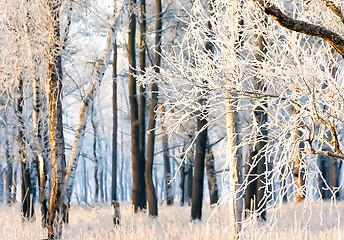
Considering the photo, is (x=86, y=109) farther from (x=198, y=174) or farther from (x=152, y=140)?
(x=152, y=140)

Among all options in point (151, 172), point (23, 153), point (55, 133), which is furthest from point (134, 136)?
point (55, 133)

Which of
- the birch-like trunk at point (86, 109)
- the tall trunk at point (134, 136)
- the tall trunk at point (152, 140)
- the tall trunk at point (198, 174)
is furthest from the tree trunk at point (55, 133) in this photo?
the tall trunk at point (152, 140)

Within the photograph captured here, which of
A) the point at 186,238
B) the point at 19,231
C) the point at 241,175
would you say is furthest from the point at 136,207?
the point at 241,175

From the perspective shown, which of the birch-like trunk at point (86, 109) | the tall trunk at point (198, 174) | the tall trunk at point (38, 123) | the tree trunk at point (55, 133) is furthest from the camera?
the tall trunk at point (198, 174)

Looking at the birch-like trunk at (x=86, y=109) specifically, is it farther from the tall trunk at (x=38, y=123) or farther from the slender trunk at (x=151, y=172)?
the slender trunk at (x=151, y=172)

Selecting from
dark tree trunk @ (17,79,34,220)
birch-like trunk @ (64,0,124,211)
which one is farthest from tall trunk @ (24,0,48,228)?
dark tree trunk @ (17,79,34,220)

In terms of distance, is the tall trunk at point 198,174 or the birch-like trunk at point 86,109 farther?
the tall trunk at point 198,174

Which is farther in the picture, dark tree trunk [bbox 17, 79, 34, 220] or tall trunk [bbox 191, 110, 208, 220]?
dark tree trunk [bbox 17, 79, 34, 220]

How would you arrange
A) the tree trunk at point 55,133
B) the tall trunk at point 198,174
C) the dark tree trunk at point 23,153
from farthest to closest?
the dark tree trunk at point 23,153 < the tall trunk at point 198,174 < the tree trunk at point 55,133

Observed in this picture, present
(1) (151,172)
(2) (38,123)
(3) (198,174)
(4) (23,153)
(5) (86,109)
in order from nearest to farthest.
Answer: (5) (86,109) < (2) (38,123) < (3) (198,174) < (4) (23,153) < (1) (151,172)

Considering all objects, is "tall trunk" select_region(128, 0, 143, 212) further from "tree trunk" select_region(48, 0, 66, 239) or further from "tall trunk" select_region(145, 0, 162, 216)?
"tree trunk" select_region(48, 0, 66, 239)

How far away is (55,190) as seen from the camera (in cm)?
779

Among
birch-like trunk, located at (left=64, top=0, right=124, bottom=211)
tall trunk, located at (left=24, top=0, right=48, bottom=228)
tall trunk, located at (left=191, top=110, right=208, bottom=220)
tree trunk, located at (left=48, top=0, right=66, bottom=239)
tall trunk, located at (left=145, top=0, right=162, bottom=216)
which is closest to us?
tree trunk, located at (left=48, top=0, right=66, bottom=239)

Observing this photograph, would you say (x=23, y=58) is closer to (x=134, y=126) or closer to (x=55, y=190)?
(x=55, y=190)
